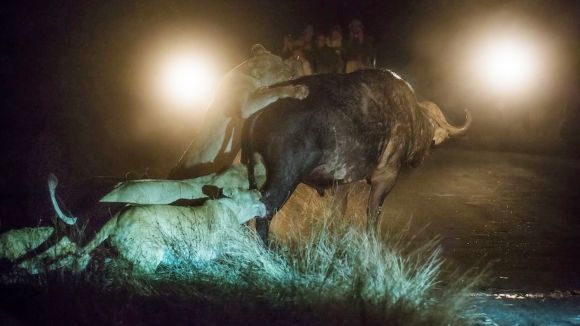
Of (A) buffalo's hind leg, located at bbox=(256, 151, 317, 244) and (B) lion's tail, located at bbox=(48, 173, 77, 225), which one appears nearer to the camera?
(B) lion's tail, located at bbox=(48, 173, 77, 225)

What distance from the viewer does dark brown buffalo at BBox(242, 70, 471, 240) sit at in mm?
5961

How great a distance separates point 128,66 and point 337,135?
1021 centimetres

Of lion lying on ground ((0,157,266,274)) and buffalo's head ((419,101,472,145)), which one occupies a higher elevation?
buffalo's head ((419,101,472,145))

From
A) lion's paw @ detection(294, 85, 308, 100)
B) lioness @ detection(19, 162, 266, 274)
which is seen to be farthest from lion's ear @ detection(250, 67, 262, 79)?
lioness @ detection(19, 162, 266, 274)

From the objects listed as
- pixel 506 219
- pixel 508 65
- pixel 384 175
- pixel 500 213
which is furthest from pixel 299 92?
pixel 508 65

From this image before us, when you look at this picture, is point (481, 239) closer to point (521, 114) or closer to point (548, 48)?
point (521, 114)

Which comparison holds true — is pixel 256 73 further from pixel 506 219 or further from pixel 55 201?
pixel 506 219

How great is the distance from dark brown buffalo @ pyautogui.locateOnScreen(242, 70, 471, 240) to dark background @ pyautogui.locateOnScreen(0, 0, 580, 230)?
2744 mm

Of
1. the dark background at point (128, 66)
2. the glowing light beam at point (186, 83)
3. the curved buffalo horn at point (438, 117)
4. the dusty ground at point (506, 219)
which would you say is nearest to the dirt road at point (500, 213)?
the dusty ground at point (506, 219)

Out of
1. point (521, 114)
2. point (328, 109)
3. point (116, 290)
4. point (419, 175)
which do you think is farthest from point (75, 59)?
point (521, 114)

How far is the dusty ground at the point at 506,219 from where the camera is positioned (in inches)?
234

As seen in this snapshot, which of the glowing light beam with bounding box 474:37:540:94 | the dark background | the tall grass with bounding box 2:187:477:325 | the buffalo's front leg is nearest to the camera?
the tall grass with bounding box 2:187:477:325

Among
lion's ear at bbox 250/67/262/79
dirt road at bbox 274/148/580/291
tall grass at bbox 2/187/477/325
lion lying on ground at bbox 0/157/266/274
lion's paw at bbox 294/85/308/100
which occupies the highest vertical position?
lion's ear at bbox 250/67/262/79

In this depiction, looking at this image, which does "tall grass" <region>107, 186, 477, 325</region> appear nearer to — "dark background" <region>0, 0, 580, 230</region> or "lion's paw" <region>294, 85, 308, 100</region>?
"lion's paw" <region>294, 85, 308, 100</region>
